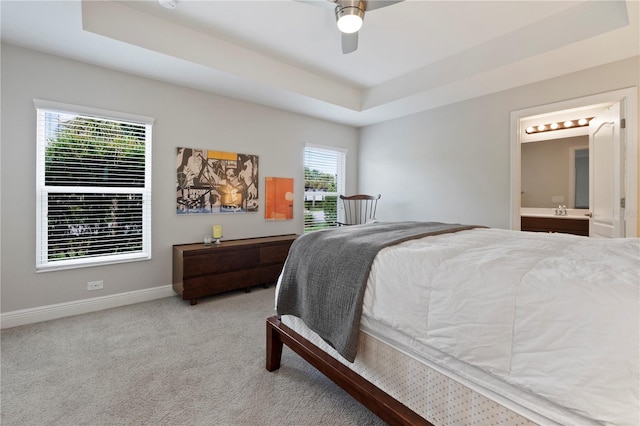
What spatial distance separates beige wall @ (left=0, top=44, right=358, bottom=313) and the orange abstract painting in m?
0.09

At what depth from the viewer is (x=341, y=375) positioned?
150 centimetres

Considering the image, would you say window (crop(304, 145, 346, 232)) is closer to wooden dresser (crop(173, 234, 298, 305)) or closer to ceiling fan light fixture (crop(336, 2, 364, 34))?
wooden dresser (crop(173, 234, 298, 305))

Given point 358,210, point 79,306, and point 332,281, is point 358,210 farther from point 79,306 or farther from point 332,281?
point 79,306

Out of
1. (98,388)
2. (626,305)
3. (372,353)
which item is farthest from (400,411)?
(98,388)

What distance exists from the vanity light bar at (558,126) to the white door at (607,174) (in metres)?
1.25

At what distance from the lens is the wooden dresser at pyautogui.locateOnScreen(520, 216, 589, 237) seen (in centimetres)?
414

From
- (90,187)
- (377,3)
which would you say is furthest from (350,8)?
(90,187)

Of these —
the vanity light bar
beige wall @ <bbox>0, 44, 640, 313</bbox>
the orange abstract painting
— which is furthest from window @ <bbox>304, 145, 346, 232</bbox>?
the vanity light bar

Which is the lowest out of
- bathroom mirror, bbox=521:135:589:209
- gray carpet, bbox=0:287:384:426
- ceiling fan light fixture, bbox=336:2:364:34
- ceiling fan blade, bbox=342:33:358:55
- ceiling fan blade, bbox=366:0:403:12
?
gray carpet, bbox=0:287:384:426

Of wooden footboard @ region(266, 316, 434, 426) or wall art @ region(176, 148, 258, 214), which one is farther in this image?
wall art @ region(176, 148, 258, 214)

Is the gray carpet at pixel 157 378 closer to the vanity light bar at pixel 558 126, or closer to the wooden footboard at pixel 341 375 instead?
the wooden footboard at pixel 341 375

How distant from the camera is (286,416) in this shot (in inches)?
60.4

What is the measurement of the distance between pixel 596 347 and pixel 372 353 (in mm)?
849

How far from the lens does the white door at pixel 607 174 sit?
110 inches
